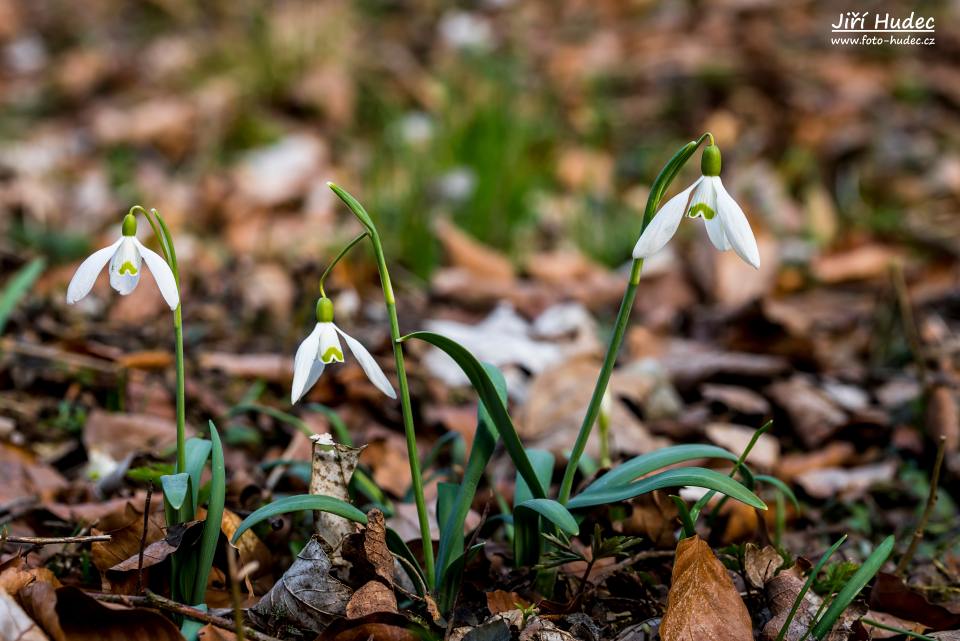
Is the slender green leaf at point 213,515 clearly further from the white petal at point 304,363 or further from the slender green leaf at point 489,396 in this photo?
the slender green leaf at point 489,396

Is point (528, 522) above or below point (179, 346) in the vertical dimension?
below

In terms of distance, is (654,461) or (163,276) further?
(654,461)

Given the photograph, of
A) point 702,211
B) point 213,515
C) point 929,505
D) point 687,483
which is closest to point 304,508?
point 213,515

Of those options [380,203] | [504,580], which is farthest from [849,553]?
[380,203]

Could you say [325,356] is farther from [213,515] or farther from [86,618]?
[86,618]

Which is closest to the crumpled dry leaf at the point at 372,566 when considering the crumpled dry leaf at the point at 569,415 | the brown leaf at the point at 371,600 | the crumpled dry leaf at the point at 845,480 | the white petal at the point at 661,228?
the brown leaf at the point at 371,600

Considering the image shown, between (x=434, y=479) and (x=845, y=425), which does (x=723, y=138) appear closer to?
(x=845, y=425)

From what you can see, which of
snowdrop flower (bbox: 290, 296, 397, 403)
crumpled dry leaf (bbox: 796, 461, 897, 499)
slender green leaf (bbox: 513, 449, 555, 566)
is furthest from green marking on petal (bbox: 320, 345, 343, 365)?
crumpled dry leaf (bbox: 796, 461, 897, 499)

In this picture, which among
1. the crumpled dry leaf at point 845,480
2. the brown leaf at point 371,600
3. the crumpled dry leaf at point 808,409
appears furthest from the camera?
the crumpled dry leaf at point 808,409
